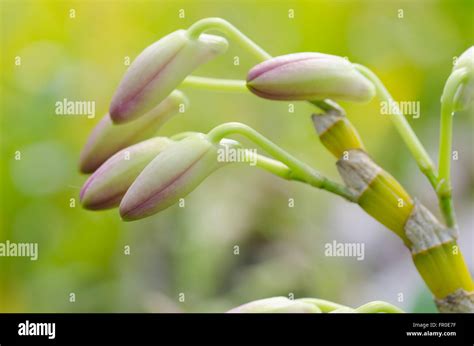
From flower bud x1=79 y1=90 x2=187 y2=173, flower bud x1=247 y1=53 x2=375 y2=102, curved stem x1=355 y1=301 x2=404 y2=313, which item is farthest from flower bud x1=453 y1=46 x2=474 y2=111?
Result: flower bud x1=79 y1=90 x2=187 y2=173

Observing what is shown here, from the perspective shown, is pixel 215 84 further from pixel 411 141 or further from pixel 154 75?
pixel 411 141

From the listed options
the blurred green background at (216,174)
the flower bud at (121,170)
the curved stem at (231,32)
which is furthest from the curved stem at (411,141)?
the blurred green background at (216,174)

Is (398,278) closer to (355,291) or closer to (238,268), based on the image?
(355,291)

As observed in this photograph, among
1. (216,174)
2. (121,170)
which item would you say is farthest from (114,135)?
(216,174)
